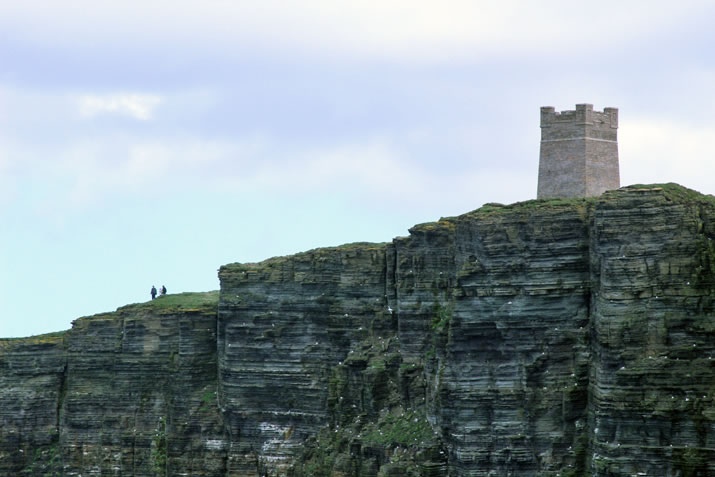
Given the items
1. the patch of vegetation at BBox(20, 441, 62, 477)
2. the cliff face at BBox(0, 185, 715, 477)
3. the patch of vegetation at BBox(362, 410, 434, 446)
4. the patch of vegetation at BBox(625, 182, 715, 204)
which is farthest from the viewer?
the patch of vegetation at BBox(20, 441, 62, 477)

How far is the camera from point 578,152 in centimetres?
11319

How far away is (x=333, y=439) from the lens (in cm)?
11812

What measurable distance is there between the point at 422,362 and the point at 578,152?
14.5m

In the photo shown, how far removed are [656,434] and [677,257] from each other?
787 cm

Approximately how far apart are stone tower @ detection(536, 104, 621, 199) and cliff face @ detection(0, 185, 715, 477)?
7214 millimetres

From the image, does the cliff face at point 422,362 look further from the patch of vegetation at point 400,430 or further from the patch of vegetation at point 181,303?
the patch of vegetation at point 181,303

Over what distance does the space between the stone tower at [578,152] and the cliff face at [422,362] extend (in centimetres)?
721

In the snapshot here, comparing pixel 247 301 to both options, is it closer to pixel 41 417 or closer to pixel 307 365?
pixel 307 365

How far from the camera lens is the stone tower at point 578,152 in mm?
112938

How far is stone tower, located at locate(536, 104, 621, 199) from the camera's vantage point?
11294 cm

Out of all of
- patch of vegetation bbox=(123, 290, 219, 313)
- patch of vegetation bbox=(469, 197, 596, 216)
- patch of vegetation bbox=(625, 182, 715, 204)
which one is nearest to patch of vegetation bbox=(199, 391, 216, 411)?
patch of vegetation bbox=(123, 290, 219, 313)

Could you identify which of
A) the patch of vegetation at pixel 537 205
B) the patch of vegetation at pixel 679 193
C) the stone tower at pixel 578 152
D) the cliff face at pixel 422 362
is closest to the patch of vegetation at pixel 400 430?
the cliff face at pixel 422 362

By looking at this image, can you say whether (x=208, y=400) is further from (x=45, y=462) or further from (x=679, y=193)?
(x=679, y=193)

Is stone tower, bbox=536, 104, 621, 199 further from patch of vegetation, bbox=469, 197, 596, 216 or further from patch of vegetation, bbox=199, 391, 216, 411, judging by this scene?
patch of vegetation, bbox=199, 391, 216, 411
